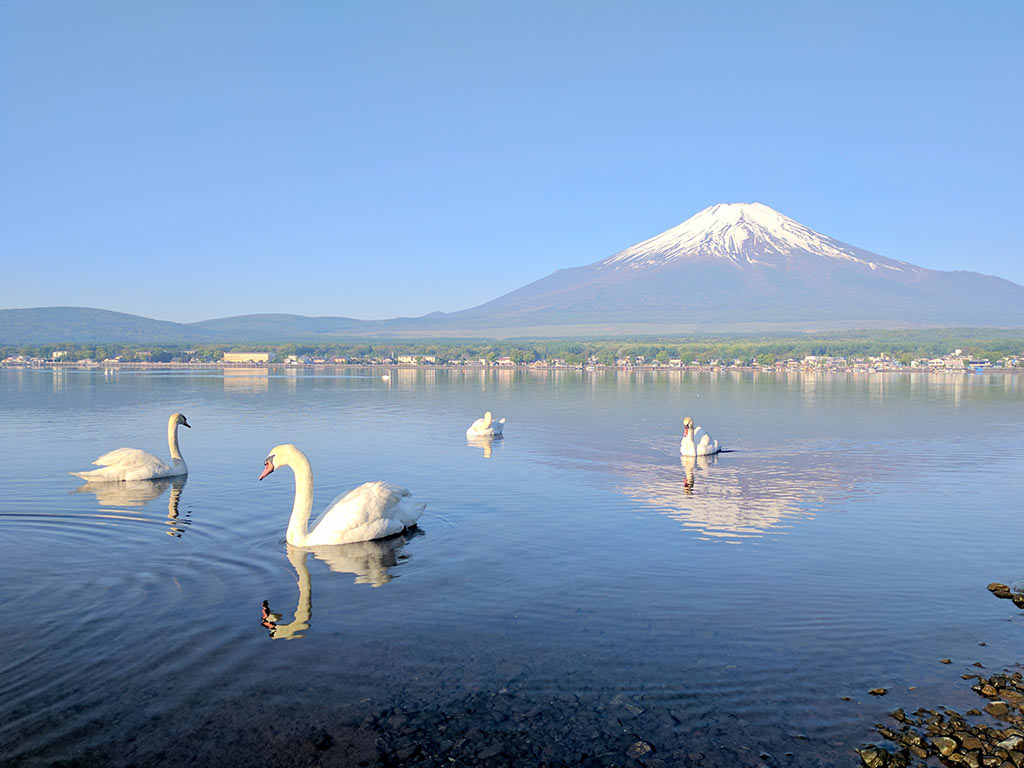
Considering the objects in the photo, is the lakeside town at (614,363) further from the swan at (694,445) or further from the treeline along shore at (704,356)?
the swan at (694,445)

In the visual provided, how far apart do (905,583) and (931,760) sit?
5325mm

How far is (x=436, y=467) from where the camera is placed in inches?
899

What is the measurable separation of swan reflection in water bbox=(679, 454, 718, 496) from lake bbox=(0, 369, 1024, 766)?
470mm

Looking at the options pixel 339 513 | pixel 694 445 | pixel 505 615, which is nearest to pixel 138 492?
pixel 339 513

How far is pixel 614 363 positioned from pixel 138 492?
153 m

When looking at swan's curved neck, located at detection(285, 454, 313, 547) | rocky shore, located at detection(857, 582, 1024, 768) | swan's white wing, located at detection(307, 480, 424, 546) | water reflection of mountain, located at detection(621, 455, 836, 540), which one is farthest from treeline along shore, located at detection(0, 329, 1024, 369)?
rocky shore, located at detection(857, 582, 1024, 768)

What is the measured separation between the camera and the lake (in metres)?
6.92

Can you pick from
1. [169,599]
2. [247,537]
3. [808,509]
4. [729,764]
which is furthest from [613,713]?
[808,509]

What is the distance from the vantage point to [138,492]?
17938 mm

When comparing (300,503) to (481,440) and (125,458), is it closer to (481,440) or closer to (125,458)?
(125,458)

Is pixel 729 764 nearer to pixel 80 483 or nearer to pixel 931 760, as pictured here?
pixel 931 760

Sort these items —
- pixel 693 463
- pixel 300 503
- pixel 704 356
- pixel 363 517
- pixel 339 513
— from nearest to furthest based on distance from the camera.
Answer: pixel 300 503, pixel 339 513, pixel 363 517, pixel 693 463, pixel 704 356

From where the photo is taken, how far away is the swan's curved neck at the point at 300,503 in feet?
42.2

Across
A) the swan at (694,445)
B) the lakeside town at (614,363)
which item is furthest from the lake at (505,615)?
the lakeside town at (614,363)
